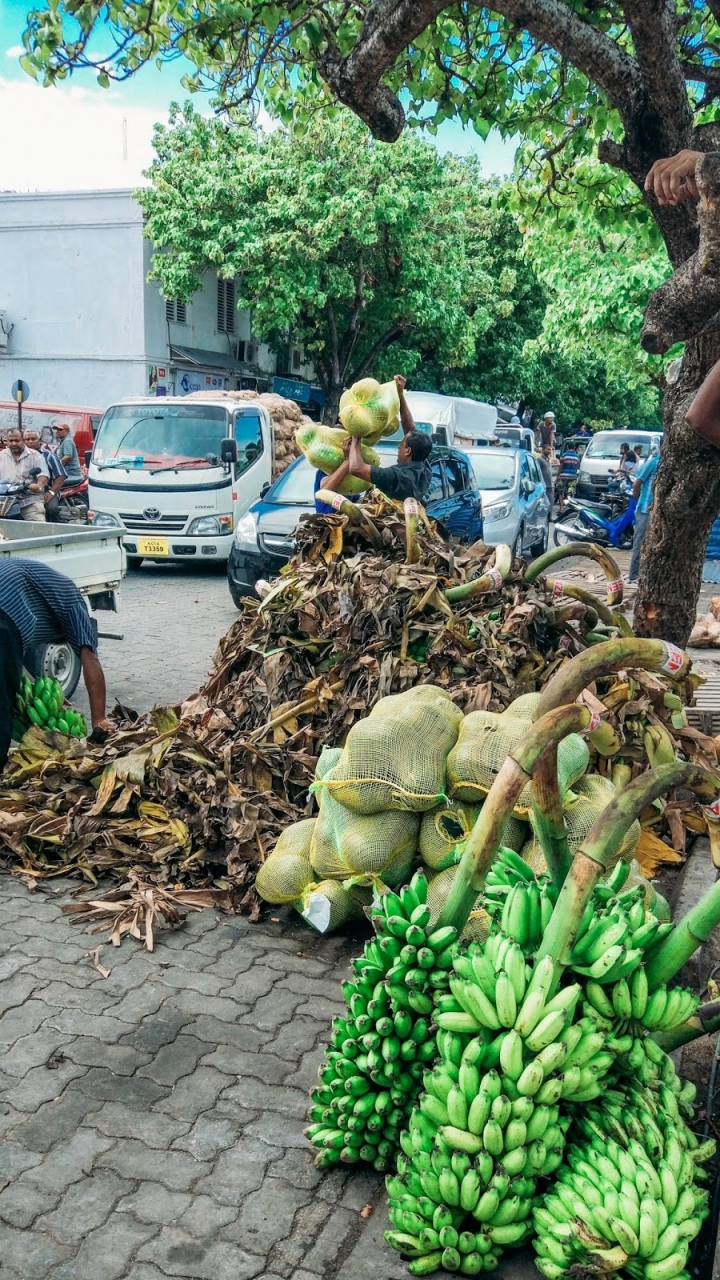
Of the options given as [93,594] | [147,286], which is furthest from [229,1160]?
[147,286]

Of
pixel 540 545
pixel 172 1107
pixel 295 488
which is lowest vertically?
pixel 172 1107

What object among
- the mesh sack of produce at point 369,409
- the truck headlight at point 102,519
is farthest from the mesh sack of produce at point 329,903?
the truck headlight at point 102,519

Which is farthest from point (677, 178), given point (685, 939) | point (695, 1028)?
point (695, 1028)

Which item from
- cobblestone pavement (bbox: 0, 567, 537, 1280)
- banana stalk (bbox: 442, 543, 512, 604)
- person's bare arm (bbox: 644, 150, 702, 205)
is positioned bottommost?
cobblestone pavement (bbox: 0, 567, 537, 1280)

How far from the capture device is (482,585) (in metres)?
5.05

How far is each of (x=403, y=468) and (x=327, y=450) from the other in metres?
0.95

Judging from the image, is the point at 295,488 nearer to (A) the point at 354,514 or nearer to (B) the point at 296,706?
(A) the point at 354,514

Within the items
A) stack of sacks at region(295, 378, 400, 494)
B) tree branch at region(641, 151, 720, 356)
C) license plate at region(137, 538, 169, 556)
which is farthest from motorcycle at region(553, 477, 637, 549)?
tree branch at region(641, 151, 720, 356)

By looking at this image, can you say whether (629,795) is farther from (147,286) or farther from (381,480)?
(147,286)

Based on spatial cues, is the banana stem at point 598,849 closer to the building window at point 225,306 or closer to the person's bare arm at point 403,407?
the person's bare arm at point 403,407

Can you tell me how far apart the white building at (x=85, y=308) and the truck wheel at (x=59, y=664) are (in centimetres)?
1872

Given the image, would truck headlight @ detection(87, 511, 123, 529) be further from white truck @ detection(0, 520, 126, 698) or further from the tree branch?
the tree branch

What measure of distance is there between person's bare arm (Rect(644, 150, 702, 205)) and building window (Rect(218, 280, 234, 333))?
2653 centimetres

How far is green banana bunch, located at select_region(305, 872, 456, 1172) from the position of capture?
104 inches
